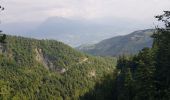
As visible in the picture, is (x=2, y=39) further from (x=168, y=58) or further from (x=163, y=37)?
(x=168, y=58)

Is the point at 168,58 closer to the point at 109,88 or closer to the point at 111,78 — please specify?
the point at 109,88

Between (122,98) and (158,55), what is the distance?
2307 centimetres

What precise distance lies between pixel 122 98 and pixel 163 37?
3730 cm

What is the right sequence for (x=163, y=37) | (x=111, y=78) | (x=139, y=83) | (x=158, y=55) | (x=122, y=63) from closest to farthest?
1. (x=163, y=37)
2. (x=139, y=83)
3. (x=158, y=55)
4. (x=111, y=78)
5. (x=122, y=63)

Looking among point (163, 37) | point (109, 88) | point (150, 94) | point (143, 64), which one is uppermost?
point (163, 37)

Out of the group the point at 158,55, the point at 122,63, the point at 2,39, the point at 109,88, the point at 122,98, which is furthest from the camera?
the point at 122,63

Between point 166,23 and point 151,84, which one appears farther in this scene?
point 151,84

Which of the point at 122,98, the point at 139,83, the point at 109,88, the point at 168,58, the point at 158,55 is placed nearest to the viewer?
the point at 168,58

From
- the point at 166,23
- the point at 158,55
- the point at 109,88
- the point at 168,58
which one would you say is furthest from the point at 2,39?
the point at 109,88

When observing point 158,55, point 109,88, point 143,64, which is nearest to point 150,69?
point 143,64

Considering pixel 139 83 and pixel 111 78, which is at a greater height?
pixel 139 83

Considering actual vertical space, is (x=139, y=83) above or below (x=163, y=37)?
below

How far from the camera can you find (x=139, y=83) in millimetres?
67812

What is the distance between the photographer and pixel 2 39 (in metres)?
42.3
